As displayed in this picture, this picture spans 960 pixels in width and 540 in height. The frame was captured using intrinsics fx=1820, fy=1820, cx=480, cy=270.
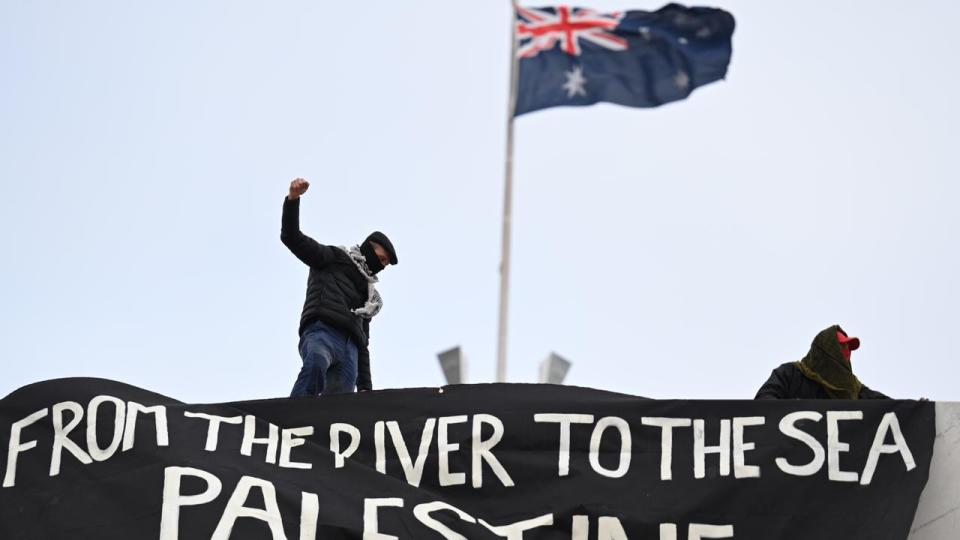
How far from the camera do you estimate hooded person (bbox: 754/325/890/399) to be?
936cm

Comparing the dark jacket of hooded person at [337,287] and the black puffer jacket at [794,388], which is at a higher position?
the dark jacket of hooded person at [337,287]

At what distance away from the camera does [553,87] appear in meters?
22.8

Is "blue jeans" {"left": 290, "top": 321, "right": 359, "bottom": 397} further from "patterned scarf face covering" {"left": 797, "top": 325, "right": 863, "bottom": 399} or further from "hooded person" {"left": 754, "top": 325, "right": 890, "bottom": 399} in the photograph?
"patterned scarf face covering" {"left": 797, "top": 325, "right": 863, "bottom": 399}

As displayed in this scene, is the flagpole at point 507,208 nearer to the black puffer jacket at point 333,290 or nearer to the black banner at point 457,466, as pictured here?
the black puffer jacket at point 333,290

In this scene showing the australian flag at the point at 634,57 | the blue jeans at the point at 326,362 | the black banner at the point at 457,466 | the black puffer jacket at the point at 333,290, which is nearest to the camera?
the black banner at the point at 457,466

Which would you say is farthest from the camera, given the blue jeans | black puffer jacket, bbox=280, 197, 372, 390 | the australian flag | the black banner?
the australian flag

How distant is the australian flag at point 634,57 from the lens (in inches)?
872

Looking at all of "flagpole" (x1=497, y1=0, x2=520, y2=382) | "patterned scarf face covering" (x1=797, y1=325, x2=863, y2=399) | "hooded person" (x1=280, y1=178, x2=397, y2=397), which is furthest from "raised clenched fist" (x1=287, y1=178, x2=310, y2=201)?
"flagpole" (x1=497, y1=0, x2=520, y2=382)

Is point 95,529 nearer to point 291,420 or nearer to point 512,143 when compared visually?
point 291,420

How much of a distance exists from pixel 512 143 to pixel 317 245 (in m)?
13.0

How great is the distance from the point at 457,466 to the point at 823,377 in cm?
208

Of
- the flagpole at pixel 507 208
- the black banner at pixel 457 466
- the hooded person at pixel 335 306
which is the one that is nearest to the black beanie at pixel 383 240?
the hooded person at pixel 335 306

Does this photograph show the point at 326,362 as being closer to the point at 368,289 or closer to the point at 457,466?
the point at 368,289

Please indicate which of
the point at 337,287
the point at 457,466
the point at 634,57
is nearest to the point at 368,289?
the point at 337,287
